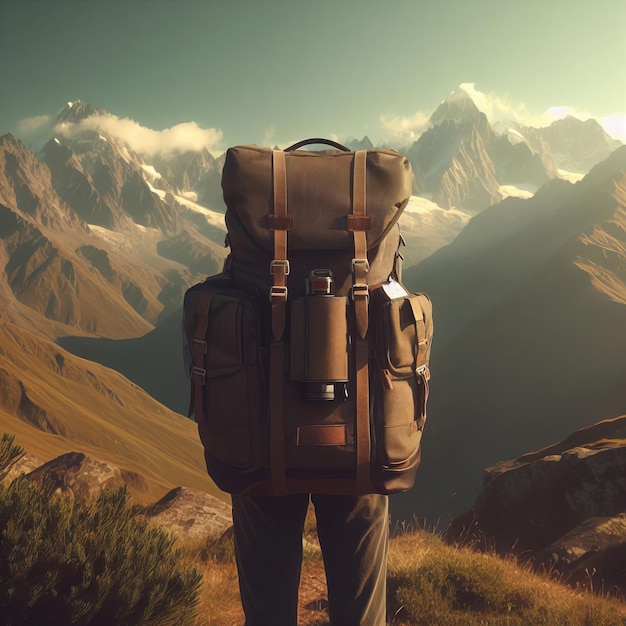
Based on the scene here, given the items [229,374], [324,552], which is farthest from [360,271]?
[324,552]

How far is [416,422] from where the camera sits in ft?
8.93

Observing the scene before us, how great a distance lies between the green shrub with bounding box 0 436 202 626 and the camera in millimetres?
3212

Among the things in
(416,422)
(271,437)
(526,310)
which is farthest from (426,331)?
(526,310)

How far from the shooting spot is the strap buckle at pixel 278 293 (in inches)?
98.7

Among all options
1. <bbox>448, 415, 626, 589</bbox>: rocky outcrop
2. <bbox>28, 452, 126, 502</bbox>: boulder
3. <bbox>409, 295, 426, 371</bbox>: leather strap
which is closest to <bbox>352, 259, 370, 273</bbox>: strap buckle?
<bbox>409, 295, 426, 371</bbox>: leather strap

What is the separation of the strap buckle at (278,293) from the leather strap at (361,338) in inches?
12.3

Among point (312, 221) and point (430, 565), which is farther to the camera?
point (430, 565)

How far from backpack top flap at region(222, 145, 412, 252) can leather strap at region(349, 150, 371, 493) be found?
4 cm

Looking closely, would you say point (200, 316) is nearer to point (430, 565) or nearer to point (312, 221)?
point (312, 221)

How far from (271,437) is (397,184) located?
4.33 feet

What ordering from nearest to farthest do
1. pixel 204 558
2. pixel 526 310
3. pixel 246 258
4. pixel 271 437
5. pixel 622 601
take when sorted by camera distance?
pixel 271 437
pixel 246 258
pixel 622 601
pixel 204 558
pixel 526 310

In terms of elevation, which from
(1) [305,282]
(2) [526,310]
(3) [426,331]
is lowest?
(2) [526,310]

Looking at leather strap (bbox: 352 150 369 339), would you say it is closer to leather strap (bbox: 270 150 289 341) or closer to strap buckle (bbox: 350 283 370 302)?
strap buckle (bbox: 350 283 370 302)

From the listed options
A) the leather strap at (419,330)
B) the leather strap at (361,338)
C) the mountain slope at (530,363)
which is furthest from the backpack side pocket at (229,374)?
the mountain slope at (530,363)
